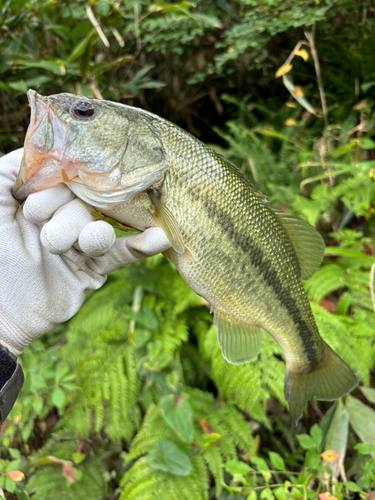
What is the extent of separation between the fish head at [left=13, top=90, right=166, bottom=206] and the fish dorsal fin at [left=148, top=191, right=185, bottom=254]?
2.4 inches

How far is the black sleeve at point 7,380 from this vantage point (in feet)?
3.21

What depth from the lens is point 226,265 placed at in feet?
3.51

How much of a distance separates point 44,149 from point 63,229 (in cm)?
20

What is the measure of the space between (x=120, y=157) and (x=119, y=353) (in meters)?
1.12

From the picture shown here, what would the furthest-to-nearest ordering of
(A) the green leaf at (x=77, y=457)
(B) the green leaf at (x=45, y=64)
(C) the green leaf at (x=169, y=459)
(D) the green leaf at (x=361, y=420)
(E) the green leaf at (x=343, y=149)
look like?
Result: (E) the green leaf at (x=343, y=149) → (B) the green leaf at (x=45, y=64) → (A) the green leaf at (x=77, y=457) → (D) the green leaf at (x=361, y=420) → (C) the green leaf at (x=169, y=459)

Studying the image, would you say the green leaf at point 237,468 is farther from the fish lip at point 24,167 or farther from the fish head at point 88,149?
the fish lip at point 24,167

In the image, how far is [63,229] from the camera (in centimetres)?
93

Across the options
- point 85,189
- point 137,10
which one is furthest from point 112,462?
point 137,10

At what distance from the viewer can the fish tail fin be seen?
124 cm

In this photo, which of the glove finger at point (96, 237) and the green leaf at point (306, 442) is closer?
the glove finger at point (96, 237)

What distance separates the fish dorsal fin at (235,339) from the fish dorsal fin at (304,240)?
279mm

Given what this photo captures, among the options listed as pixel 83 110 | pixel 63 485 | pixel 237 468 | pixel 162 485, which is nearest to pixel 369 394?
pixel 237 468

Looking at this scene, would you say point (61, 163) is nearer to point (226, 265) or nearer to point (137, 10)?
point (226, 265)

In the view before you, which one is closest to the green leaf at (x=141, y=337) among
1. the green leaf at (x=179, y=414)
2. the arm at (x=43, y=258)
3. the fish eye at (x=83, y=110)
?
the green leaf at (x=179, y=414)
